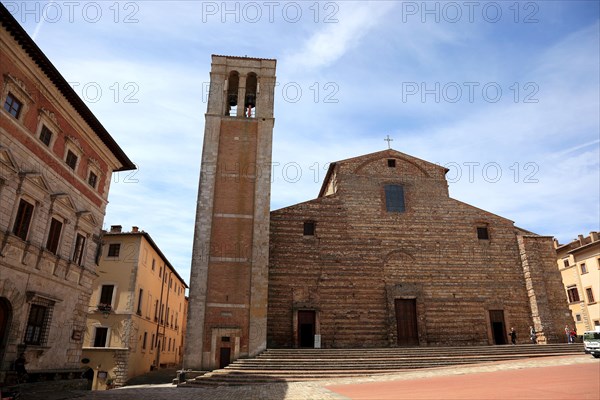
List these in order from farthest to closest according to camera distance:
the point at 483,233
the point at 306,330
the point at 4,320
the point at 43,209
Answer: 1. the point at 483,233
2. the point at 306,330
3. the point at 43,209
4. the point at 4,320

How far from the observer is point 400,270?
78.4ft

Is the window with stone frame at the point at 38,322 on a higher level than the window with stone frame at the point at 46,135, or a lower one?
lower

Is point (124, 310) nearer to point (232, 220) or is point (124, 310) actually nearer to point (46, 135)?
point (232, 220)

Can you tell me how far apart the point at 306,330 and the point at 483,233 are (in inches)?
493

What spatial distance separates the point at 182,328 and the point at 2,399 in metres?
34.8

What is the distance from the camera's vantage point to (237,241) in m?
21.0

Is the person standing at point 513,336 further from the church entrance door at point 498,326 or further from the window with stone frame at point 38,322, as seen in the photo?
the window with stone frame at point 38,322

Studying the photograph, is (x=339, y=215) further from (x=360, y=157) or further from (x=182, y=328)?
(x=182, y=328)

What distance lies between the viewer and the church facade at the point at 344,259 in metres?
20.3

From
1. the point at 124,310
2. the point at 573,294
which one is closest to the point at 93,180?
the point at 124,310

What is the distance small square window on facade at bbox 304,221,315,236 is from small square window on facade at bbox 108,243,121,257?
1146 cm

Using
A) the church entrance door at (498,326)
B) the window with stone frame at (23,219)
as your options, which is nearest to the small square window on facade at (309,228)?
the church entrance door at (498,326)

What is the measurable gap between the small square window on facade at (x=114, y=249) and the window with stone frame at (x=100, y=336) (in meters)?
4.25

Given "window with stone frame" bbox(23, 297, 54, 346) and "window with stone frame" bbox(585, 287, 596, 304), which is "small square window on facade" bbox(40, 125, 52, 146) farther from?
"window with stone frame" bbox(585, 287, 596, 304)
